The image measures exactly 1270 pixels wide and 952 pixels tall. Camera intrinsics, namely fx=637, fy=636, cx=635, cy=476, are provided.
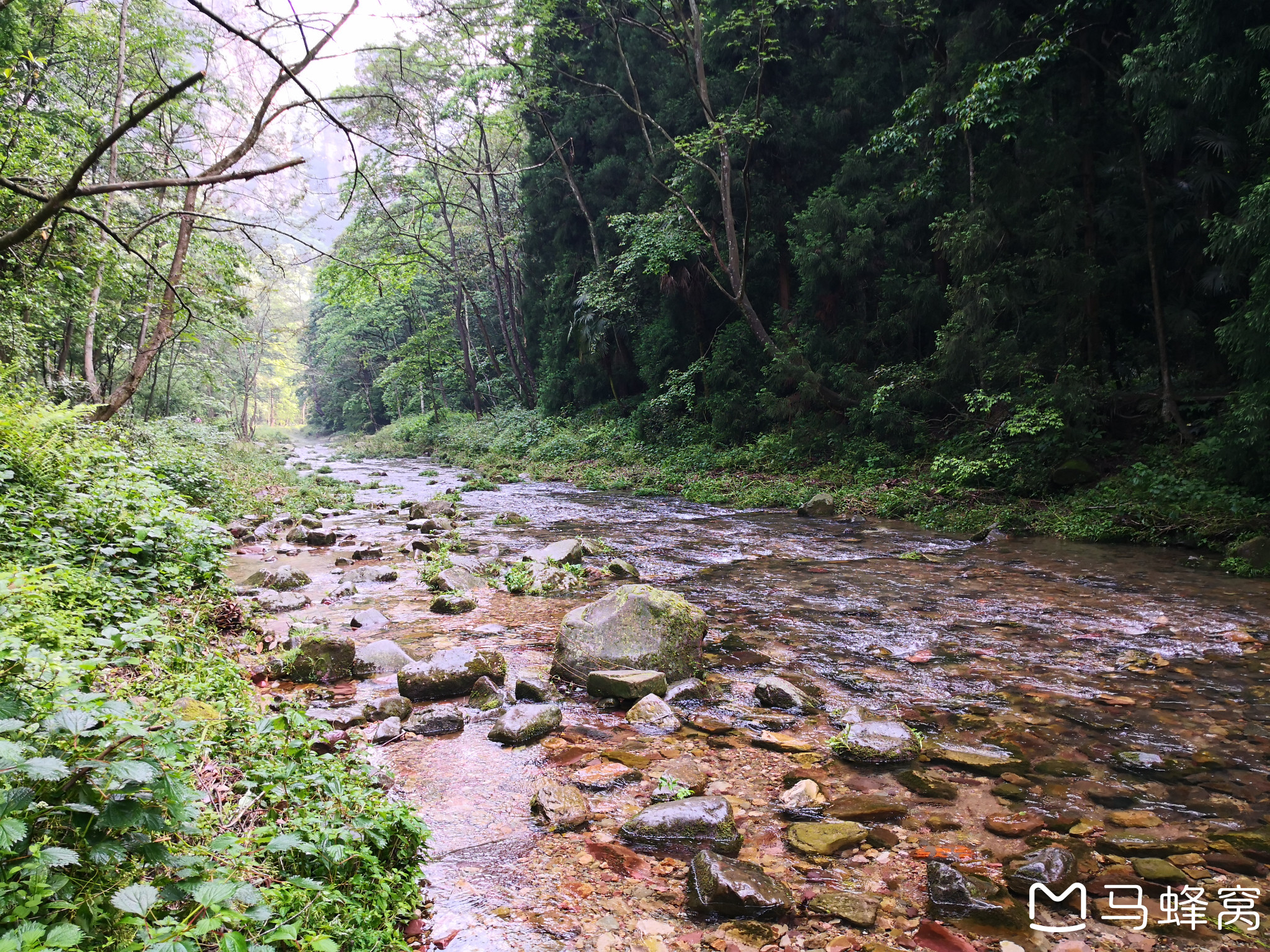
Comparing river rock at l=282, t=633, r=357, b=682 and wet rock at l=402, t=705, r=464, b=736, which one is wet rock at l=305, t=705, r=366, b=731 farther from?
river rock at l=282, t=633, r=357, b=682

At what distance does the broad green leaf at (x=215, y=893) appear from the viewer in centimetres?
159

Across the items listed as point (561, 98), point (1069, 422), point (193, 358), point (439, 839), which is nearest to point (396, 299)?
point (193, 358)

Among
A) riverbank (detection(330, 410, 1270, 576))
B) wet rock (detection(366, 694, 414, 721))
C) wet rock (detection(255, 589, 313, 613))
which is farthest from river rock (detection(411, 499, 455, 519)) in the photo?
wet rock (detection(366, 694, 414, 721))

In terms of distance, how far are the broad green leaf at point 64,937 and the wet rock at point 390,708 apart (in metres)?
2.55

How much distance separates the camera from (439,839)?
2.81 metres

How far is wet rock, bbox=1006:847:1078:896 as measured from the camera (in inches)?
98.5

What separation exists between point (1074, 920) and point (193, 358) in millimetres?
31269

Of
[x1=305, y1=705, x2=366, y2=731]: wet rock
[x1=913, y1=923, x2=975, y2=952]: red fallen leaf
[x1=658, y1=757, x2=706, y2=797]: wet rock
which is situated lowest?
[x1=913, y1=923, x2=975, y2=952]: red fallen leaf

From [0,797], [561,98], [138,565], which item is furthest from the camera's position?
[561,98]

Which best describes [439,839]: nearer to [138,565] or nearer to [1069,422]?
[138,565]

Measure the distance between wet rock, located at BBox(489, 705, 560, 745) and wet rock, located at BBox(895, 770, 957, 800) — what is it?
1.98 meters

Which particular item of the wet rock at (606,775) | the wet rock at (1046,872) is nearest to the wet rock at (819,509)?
the wet rock at (606,775)

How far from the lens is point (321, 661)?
4508 millimetres

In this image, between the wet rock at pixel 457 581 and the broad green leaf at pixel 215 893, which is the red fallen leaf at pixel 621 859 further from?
the wet rock at pixel 457 581
